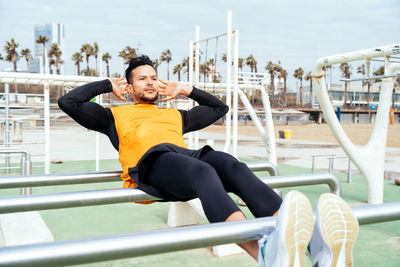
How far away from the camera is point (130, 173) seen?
1.93 metres

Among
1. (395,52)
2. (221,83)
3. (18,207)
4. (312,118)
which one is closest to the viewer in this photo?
(18,207)

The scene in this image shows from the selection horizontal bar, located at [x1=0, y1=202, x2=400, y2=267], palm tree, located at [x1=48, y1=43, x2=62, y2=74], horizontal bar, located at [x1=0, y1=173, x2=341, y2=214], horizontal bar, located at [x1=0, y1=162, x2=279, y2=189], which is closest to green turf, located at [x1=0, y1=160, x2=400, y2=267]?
horizontal bar, located at [x1=0, y1=162, x2=279, y2=189]

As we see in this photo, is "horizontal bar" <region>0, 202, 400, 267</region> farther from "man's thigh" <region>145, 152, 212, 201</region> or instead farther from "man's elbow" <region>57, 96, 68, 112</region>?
"man's elbow" <region>57, 96, 68, 112</region>

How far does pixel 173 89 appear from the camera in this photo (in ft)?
8.31

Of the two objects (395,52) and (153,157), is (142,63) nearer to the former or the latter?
(153,157)

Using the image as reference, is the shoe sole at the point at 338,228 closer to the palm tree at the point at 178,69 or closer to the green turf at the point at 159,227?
the green turf at the point at 159,227

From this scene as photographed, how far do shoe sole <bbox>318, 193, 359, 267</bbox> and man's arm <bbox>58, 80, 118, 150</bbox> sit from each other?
1.53 meters

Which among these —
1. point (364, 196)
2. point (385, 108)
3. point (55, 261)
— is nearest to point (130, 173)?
point (55, 261)

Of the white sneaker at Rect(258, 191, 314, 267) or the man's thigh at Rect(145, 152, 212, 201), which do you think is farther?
the man's thigh at Rect(145, 152, 212, 201)

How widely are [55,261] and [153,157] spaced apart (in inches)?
49.3

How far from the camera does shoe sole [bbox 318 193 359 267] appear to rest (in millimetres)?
941

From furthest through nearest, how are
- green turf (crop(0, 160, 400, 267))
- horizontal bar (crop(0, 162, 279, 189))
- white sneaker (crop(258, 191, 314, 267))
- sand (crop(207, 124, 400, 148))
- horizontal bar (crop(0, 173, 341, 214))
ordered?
sand (crop(207, 124, 400, 148)), green turf (crop(0, 160, 400, 267)), horizontal bar (crop(0, 162, 279, 189)), horizontal bar (crop(0, 173, 341, 214)), white sneaker (crop(258, 191, 314, 267))

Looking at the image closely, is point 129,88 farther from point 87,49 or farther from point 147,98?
point 87,49

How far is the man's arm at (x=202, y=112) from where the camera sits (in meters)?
2.56
